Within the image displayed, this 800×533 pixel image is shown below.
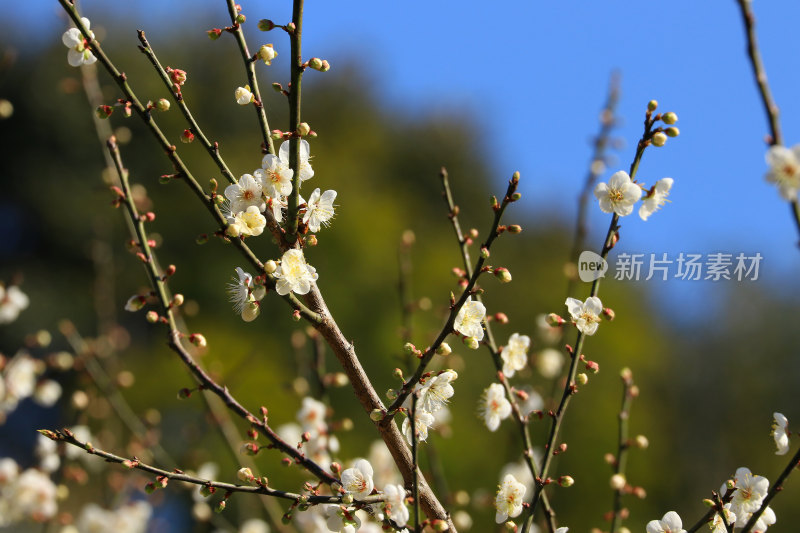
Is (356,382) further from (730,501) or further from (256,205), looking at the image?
(730,501)

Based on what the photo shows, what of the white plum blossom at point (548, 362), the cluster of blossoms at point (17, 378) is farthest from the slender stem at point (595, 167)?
the cluster of blossoms at point (17, 378)

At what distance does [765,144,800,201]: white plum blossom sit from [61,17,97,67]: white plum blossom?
1.06 meters

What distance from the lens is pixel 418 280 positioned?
35.9 feet

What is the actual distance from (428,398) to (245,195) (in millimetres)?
456

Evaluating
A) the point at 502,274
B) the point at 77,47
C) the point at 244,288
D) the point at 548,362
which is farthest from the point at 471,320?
the point at 548,362

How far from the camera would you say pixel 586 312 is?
4.03 ft

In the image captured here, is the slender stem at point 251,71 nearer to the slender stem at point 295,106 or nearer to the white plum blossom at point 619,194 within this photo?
the slender stem at point 295,106

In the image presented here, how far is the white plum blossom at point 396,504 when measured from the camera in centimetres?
106

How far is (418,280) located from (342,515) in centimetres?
986

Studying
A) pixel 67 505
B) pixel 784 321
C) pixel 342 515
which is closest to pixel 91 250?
pixel 342 515

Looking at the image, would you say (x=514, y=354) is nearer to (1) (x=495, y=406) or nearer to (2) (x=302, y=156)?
(1) (x=495, y=406)

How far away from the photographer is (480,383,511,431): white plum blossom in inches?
55.6

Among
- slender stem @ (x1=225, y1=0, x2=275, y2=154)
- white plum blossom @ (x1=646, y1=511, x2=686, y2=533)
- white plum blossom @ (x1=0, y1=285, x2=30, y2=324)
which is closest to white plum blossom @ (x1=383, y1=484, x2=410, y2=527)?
white plum blossom @ (x1=646, y1=511, x2=686, y2=533)

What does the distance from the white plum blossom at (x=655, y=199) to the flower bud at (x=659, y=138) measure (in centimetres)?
10
